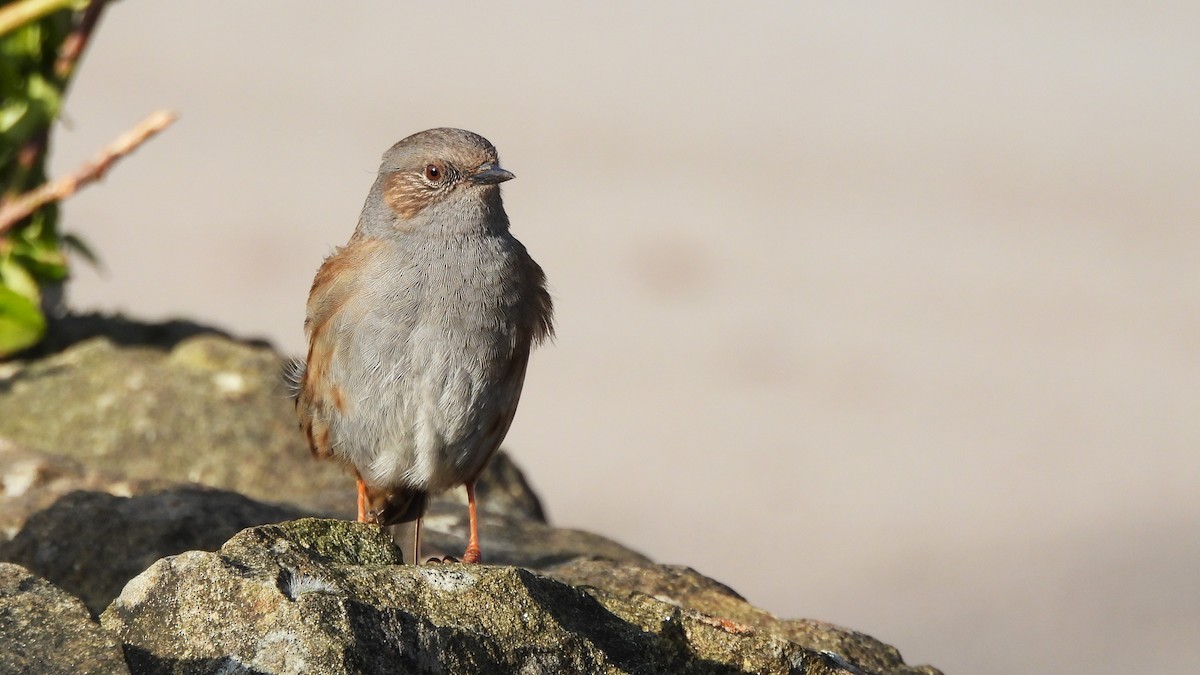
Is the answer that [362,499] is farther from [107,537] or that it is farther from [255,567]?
[255,567]

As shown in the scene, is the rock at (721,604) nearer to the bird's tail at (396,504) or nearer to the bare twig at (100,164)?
the bird's tail at (396,504)

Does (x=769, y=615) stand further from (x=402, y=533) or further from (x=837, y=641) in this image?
(x=402, y=533)

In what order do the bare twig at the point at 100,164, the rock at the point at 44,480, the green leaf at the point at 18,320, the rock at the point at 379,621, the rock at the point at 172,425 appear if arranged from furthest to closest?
1. the green leaf at the point at 18,320
2. the rock at the point at 172,425
3. the rock at the point at 44,480
4. the bare twig at the point at 100,164
5. the rock at the point at 379,621

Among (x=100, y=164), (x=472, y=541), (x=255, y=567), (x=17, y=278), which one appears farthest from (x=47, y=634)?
(x=17, y=278)

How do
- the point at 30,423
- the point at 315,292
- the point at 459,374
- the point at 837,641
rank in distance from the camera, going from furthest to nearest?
1. the point at 30,423
2. the point at 315,292
3. the point at 459,374
4. the point at 837,641

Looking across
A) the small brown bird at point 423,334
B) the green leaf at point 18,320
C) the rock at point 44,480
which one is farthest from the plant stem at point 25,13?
the green leaf at point 18,320

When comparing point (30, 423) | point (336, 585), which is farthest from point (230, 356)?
point (336, 585)
